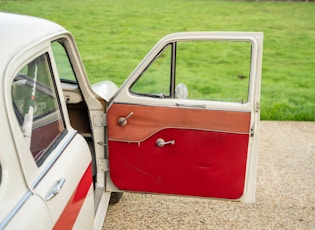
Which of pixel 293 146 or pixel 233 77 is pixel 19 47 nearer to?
pixel 293 146

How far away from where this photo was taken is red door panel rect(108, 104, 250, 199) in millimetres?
3525

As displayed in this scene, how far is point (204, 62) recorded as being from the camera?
10.9 metres

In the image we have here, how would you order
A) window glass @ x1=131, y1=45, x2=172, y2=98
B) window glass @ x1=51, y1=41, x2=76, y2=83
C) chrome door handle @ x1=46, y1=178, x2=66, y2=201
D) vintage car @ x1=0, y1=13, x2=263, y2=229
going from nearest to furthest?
1. chrome door handle @ x1=46, y1=178, x2=66, y2=201
2. vintage car @ x1=0, y1=13, x2=263, y2=229
3. window glass @ x1=131, y1=45, x2=172, y2=98
4. window glass @ x1=51, y1=41, x2=76, y2=83

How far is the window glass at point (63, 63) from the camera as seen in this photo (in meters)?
3.73

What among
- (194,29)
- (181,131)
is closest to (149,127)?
(181,131)

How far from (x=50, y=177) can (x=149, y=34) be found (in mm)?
13213

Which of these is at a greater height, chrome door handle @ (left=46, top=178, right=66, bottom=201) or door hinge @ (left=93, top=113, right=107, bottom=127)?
chrome door handle @ (left=46, top=178, right=66, bottom=201)

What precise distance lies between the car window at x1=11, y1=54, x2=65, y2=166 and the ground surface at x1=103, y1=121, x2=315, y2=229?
5.95 ft

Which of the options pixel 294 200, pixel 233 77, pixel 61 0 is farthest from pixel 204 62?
pixel 61 0

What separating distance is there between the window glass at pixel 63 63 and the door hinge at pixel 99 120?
1.46 ft

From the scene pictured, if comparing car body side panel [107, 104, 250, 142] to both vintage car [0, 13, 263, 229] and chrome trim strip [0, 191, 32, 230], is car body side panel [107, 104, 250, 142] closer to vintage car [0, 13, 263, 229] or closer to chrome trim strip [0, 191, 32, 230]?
vintage car [0, 13, 263, 229]

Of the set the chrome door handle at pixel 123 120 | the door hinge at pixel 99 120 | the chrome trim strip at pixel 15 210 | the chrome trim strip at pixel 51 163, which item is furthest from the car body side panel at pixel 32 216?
the door hinge at pixel 99 120

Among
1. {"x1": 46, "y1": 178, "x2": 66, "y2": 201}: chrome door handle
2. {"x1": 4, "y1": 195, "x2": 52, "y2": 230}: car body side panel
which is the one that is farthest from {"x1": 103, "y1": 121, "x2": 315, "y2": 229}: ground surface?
{"x1": 4, "y1": 195, "x2": 52, "y2": 230}: car body side panel

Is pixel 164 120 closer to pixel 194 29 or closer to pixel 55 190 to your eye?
A: pixel 55 190
